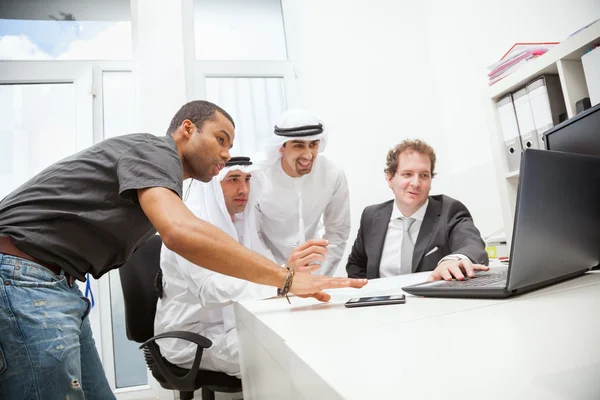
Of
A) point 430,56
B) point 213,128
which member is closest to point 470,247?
point 213,128

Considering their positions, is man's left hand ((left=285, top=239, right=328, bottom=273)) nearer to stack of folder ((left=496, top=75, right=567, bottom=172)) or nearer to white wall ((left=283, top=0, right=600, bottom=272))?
stack of folder ((left=496, top=75, right=567, bottom=172))

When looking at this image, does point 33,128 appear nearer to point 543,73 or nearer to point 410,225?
point 410,225

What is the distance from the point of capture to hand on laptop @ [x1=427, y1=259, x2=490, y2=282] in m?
1.06

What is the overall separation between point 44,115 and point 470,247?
3.22 metres

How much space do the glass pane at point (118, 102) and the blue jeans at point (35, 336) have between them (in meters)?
2.36

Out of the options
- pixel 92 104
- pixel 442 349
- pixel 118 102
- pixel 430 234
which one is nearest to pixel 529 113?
pixel 430 234

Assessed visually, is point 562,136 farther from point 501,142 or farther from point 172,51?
point 172,51

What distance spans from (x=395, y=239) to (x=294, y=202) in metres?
0.67

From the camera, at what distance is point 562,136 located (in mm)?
1007

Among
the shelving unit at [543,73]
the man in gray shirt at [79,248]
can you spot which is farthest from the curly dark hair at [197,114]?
the shelving unit at [543,73]

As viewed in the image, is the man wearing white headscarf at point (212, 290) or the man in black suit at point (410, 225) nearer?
the man wearing white headscarf at point (212, 290)

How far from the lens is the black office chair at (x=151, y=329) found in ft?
5.51

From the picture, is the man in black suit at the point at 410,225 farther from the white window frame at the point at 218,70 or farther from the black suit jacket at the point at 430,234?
the white window frame at the point at 218,70

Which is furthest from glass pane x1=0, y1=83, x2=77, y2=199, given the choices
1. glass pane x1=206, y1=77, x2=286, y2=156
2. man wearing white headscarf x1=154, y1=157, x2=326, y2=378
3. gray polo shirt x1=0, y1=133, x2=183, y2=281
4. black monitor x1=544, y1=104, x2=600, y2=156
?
black monitor x1=544, y1=104, x2=600, y2=156
